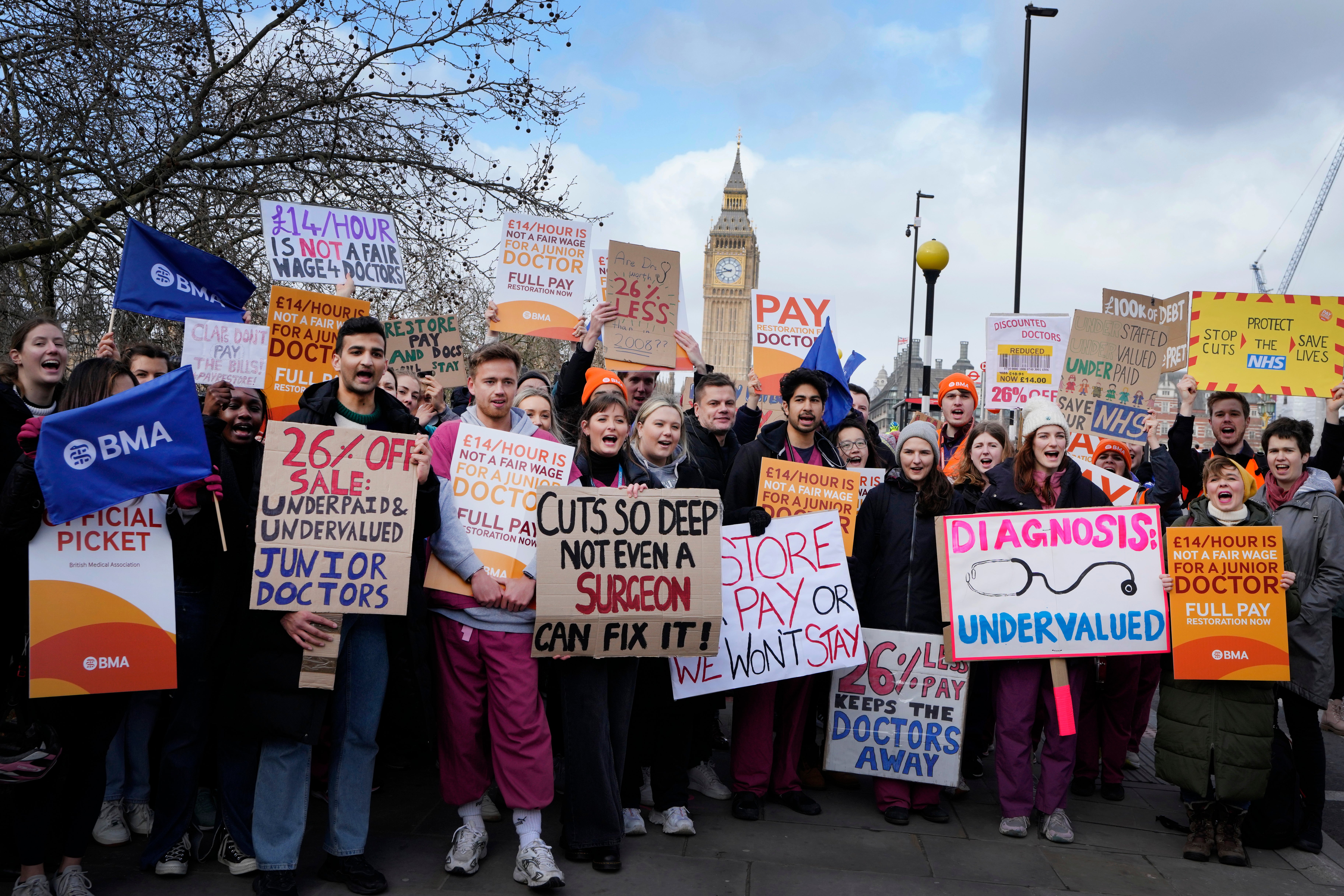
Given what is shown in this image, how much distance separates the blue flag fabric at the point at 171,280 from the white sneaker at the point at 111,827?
124 inches

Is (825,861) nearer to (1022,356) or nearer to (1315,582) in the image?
(1315,582)

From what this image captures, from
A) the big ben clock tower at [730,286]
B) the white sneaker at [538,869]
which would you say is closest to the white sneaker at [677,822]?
the white sneaker at [538,869]

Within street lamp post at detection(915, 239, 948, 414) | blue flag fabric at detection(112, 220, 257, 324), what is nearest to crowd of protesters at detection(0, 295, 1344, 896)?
blue flag fabric at detection(112, 220, 257, 324)

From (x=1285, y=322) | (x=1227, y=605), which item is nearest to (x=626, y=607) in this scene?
(x=1227, y=605)

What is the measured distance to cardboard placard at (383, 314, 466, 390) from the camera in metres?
7.87

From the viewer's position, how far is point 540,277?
308 inches

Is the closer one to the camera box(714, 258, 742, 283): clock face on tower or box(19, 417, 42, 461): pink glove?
box(19, 417, 42, 461): pink glove

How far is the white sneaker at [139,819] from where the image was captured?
4301 mm

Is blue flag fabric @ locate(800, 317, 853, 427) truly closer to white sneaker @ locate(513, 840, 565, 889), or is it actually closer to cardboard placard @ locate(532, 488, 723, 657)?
cardboard placard @ locate(532, 488, 723, 657)

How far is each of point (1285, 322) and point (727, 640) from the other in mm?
5335

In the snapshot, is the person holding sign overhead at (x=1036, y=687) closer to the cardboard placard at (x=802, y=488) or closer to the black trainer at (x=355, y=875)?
the cardboard placard at (x=802, y=488)

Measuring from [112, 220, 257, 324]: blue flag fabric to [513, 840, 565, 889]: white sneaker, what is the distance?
410 cm

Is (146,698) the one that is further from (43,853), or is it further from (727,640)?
(727,640)

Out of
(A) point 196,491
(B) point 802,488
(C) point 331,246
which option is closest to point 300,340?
(C) point 331,246
